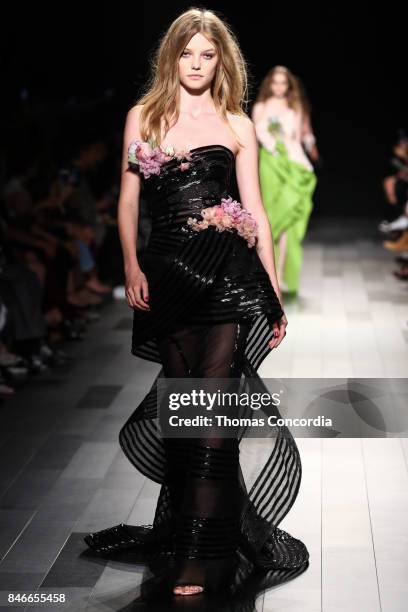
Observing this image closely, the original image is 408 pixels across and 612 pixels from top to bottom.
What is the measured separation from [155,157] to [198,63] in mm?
258

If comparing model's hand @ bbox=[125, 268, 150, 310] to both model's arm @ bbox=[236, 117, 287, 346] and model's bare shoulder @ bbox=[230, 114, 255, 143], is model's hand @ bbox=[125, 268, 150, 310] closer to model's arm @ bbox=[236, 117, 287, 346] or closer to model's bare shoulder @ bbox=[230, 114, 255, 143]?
model's arm @ bbox=[236, 117, 287, 346]

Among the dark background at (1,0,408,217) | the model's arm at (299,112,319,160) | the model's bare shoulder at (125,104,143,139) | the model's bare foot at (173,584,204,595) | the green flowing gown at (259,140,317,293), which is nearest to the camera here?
the model's bare foot at (173,584,204,595)

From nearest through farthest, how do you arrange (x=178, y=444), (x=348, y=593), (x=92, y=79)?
(x=348, y=593)
(x=178, y=444)
(x=92, y=79)

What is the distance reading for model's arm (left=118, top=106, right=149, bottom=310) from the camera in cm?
296

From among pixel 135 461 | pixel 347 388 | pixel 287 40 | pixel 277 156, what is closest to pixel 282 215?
pixel 277 156

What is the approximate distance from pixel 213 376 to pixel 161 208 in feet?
1.46

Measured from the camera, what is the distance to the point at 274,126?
7.78 meters

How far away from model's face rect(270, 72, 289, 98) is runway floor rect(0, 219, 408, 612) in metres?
1.85

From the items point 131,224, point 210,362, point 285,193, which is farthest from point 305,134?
point 210,362

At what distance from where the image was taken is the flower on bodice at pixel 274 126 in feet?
25.5

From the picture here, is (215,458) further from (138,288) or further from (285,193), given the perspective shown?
(285,193)

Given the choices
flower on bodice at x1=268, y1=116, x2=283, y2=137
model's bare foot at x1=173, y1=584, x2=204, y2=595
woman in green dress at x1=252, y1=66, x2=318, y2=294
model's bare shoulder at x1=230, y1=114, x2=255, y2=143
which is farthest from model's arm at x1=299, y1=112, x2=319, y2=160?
model's bare foot at x1=173, y1=584, x2=204, y2=595

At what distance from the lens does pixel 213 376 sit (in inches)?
116

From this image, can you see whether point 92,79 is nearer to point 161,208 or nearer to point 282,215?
point 282,215
